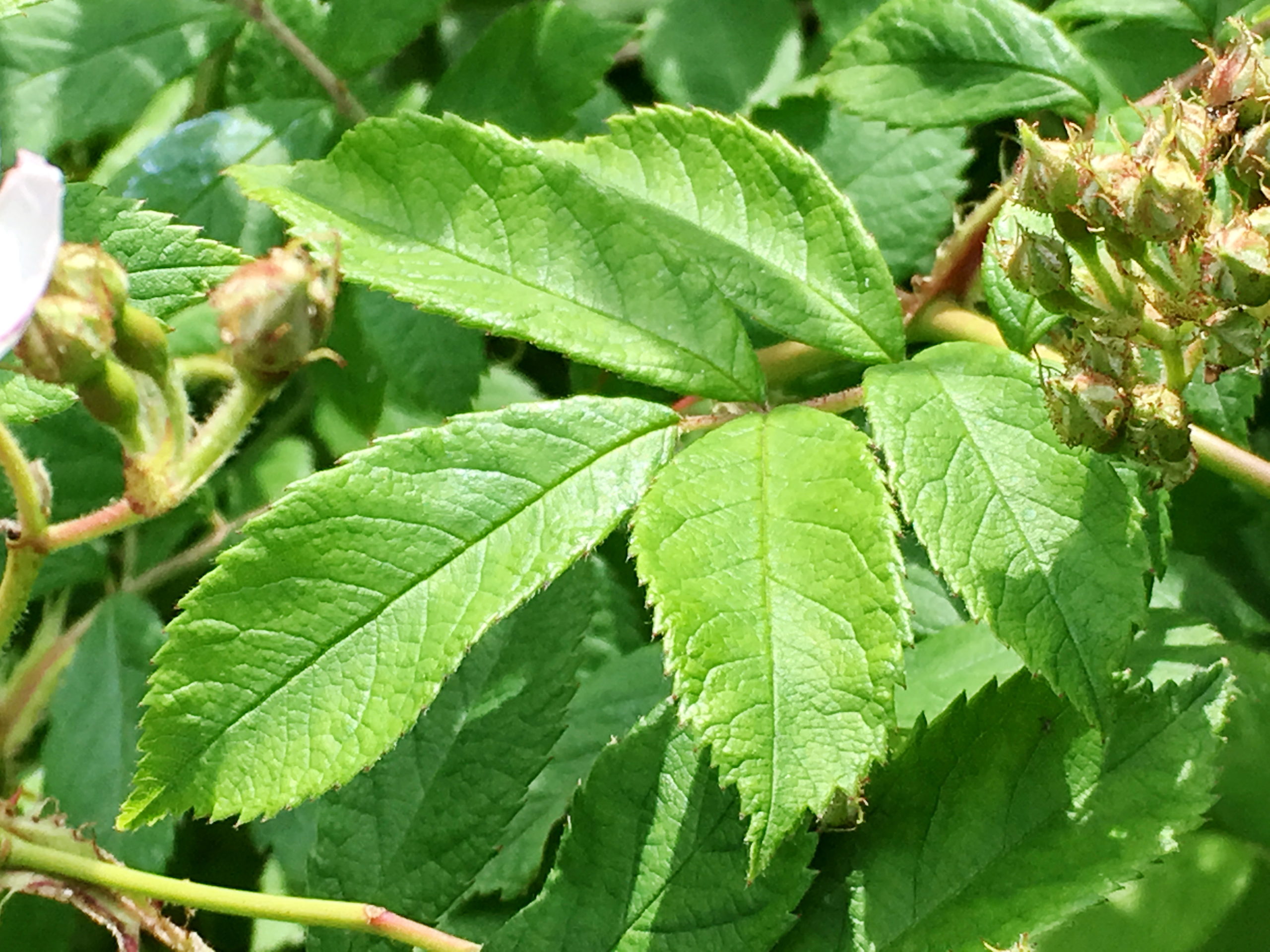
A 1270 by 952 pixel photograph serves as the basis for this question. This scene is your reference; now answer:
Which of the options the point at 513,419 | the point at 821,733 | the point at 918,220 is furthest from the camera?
the point at 918,220

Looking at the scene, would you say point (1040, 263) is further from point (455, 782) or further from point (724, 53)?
point (724, 53)

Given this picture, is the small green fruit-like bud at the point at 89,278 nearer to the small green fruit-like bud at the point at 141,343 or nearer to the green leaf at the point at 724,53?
the small green fruit-like bud at the point at 141,343

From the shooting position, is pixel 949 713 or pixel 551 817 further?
pixel 551 817

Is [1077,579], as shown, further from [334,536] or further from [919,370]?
[334,536]

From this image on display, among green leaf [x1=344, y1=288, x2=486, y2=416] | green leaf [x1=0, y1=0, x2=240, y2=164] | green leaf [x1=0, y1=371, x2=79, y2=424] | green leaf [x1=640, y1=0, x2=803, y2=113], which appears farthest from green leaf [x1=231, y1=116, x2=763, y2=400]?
green leaf [x1=640, y1=0, x2=803, y2=113]

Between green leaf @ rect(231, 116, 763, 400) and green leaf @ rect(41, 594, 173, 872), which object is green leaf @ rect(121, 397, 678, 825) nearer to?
green leaf @ rect(231, 116, 763, 400)

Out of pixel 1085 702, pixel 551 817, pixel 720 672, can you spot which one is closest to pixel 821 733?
pixel 720 672

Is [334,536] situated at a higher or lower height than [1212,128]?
lower

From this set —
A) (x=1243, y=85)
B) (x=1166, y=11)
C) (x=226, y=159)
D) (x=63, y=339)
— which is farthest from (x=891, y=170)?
(x=63, y=339)
